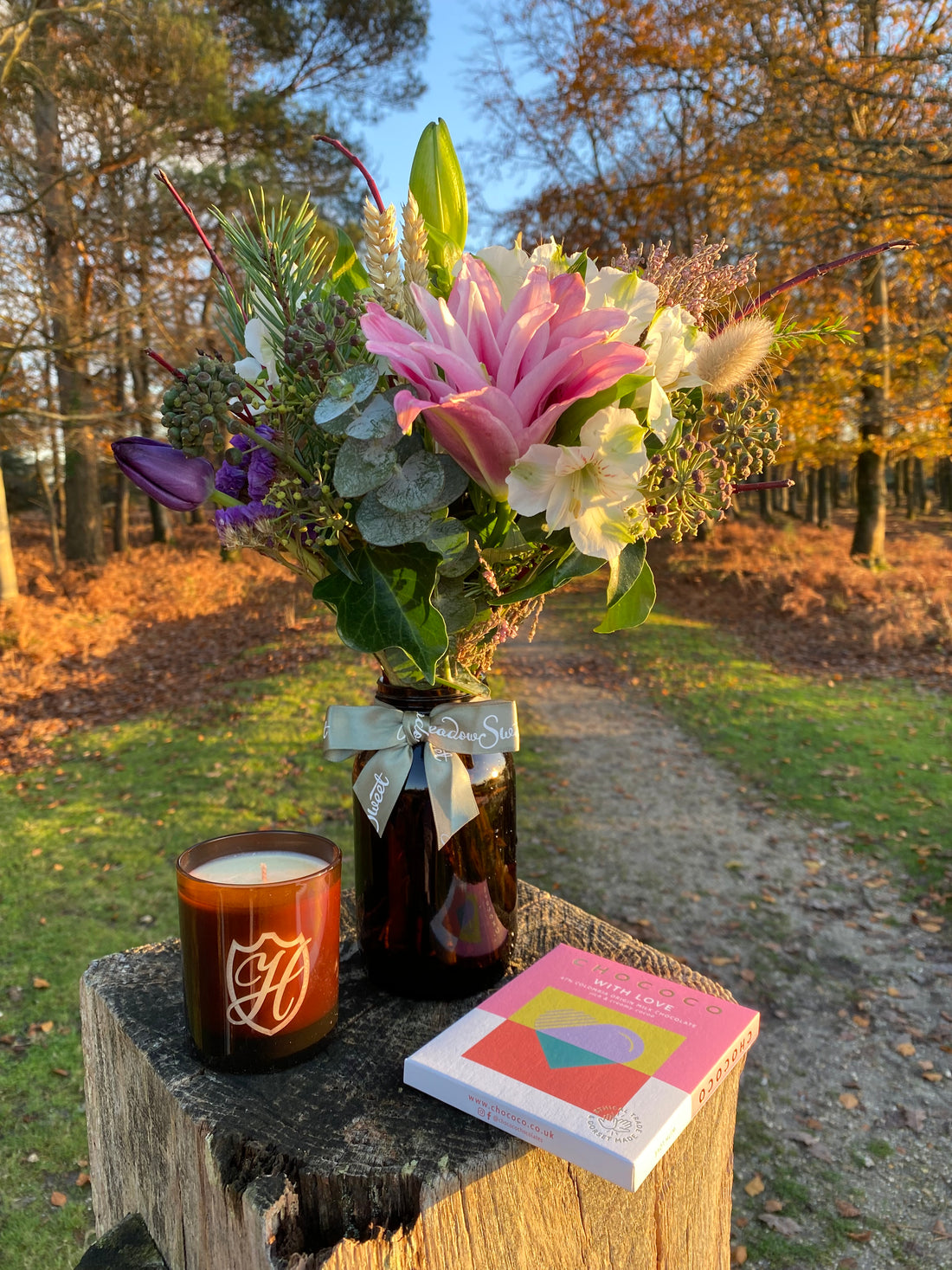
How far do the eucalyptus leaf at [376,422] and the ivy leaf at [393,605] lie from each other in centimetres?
18

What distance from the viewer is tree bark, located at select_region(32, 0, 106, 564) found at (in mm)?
9547

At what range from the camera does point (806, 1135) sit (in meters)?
3.18

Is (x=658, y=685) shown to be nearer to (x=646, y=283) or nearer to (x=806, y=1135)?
(x=806, y=1135)

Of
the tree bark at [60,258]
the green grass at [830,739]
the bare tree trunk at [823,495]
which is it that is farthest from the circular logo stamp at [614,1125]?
the bare tree trunk at [823,495]

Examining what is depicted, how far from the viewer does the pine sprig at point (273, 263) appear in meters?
1.15

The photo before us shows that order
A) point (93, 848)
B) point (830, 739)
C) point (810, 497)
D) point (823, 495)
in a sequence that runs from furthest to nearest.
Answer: point (810, 497)
point (823, 495)
point (830, 739)
point (93, 848)

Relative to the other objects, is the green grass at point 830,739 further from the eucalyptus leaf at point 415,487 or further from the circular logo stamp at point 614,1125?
the eucalyptus leaf at point 415,487

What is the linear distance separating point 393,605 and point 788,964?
12.8 feet

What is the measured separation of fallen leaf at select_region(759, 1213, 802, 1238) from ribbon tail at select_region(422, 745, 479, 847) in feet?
8.24

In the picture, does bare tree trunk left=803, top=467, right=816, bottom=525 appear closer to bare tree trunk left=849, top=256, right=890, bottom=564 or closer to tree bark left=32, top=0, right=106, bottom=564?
bare tree trunk left=849, top=256, right=890, bottom=564

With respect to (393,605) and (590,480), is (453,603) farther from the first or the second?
(590,480)

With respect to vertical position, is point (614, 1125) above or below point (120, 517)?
below

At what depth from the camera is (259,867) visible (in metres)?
1.24

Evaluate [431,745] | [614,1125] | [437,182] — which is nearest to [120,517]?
[437,182]
